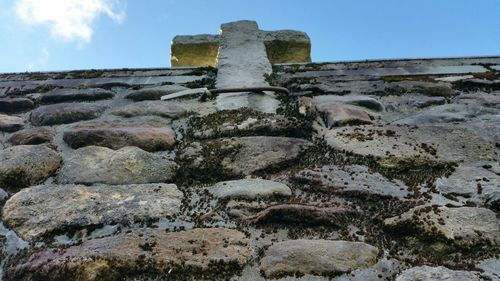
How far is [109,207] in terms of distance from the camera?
1876 millimetres

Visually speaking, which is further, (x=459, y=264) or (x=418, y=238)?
(x=418, y=238)

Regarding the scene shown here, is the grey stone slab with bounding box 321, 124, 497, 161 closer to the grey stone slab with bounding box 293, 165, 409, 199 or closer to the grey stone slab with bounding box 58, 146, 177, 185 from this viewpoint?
the grey stone slab with bounding box 293, 165, 409, 199

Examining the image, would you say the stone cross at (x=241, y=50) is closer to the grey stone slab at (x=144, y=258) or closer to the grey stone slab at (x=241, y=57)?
the grey stone slab at (x=241, y=57)

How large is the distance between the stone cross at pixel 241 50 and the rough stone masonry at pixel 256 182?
1.31ft

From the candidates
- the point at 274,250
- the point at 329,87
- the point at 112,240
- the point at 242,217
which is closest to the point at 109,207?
the point at 112,240

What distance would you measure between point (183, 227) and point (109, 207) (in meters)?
0.29

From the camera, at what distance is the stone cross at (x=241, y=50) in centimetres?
361

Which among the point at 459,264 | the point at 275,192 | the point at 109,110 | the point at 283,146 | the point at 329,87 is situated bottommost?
the point at 459,264

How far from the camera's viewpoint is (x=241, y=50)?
4.05 meters

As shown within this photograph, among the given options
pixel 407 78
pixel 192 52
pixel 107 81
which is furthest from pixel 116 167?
pixel 192 52

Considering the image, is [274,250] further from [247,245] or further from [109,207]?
[109,207]

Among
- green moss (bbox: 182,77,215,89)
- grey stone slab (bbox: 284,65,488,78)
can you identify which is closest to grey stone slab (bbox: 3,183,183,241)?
green moss (bbox: 182,77,215,89)

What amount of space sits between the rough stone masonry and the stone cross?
0.40 meters

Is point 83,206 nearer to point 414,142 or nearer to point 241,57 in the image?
point 414,142
